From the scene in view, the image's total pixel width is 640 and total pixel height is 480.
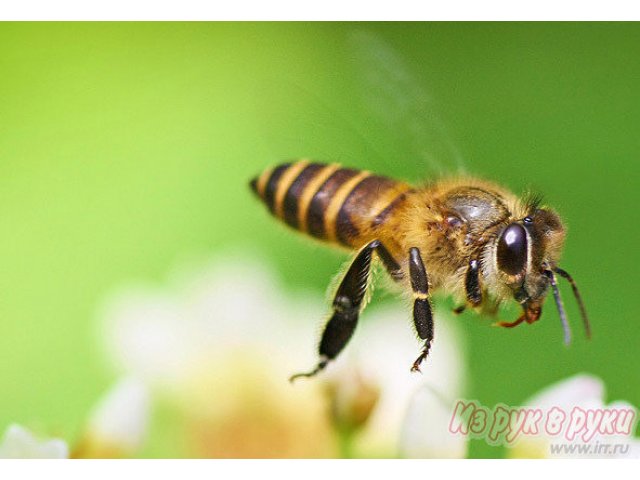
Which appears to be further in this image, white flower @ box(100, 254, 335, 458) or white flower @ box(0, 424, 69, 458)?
white flower @ box(100, 254, 335, 458)

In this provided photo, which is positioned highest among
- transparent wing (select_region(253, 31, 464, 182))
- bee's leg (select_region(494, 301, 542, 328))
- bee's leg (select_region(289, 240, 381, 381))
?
transparent wing (select_region(253, 31, 464, 182))

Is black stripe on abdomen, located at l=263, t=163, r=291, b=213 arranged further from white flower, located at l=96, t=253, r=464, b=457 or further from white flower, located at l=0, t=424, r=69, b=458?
white flower, located at l=0, t=424, r=69, b=458

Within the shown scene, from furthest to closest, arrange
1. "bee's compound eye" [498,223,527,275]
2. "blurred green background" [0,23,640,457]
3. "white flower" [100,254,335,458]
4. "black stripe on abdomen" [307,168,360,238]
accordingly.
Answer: "blurred green background" [0,23,640,457] < "white flower" [100,254,335,458] < "black stripe on abdomen" [307,168,360,238] < "bee's compound eye" [498,223,527,275]

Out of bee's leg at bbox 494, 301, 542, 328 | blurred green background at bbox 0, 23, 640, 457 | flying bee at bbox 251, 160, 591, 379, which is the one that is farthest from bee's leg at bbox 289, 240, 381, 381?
blurred green background at bbox 0, 23, 640, 457

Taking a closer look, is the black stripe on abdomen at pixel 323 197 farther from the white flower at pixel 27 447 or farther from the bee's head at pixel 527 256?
the white flower at pixel 27 447

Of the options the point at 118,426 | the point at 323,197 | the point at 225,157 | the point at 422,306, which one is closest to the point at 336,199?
the point at 323,197

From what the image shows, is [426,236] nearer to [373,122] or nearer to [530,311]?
[530,311]

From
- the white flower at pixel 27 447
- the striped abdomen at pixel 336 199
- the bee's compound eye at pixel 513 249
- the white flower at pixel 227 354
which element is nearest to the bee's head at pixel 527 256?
the bee's compound eye at pixel 513 249
